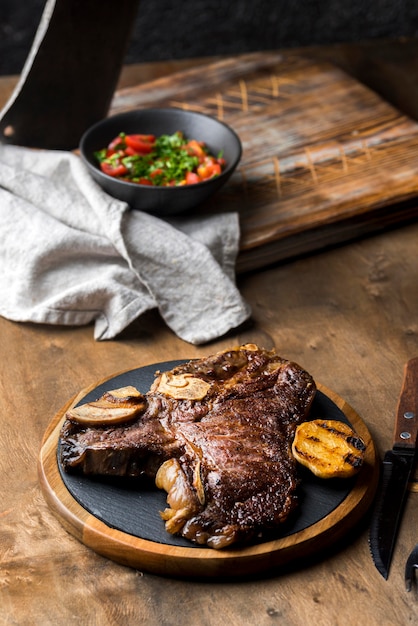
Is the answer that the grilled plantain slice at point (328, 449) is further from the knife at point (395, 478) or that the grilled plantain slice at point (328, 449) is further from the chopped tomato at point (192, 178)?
the chopped tomato at point (192, 178)

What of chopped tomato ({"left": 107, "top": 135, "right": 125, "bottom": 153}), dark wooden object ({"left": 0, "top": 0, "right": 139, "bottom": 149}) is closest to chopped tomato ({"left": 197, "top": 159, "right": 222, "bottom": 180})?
chopped tomato ({"left": 107, "top": 135, "right": 125, "bottom": 153})

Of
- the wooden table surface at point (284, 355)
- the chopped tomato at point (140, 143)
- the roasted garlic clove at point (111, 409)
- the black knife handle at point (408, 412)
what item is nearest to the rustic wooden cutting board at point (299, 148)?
the wooden table surface at point (284, 355)

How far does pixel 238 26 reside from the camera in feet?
12.8

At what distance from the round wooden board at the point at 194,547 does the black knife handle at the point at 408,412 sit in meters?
0.11

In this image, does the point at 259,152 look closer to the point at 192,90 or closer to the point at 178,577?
the point at 192,90

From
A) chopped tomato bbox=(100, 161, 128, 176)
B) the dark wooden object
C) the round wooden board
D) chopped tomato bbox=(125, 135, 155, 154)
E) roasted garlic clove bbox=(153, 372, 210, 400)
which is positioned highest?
the dark wooden object

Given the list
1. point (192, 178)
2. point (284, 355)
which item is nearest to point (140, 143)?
point (192, 178)

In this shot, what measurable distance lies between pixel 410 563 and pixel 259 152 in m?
1.43

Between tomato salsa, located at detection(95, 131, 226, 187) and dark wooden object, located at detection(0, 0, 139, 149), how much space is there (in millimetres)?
194

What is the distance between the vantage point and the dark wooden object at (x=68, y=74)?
226 centimetres

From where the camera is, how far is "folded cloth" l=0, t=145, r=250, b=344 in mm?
1980

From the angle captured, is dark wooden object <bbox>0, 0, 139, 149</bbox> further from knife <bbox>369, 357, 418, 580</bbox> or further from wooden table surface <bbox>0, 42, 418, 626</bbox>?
knife <bbox>369, 357, 418, 580</bbox>

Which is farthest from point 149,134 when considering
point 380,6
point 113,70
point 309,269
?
point 380,6

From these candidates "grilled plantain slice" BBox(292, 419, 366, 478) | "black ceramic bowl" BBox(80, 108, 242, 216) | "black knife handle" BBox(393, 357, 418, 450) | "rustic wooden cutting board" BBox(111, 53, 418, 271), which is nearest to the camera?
"grilled plantain slice" BBox(292, 419, 366, 478)
